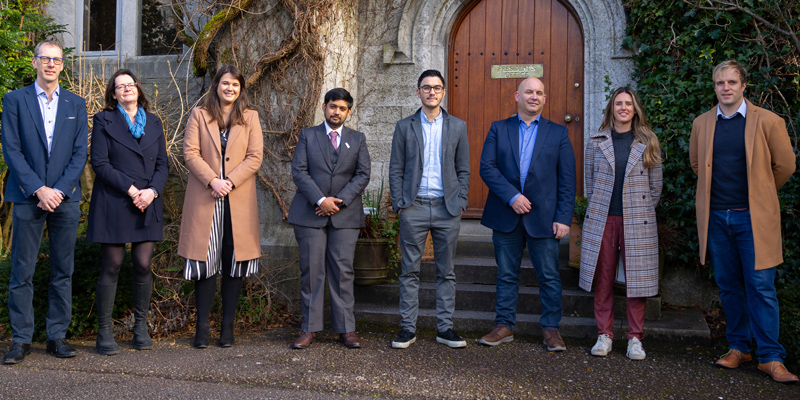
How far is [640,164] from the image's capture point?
3994 mm

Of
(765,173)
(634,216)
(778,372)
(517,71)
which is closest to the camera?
(778,372)

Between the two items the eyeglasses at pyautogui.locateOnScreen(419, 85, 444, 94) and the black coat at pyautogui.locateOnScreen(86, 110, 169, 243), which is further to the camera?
the eyeglasses at pyautogui.locateOnScreen(419, 85, 444, 94)

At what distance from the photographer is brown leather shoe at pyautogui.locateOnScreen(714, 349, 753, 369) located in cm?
374

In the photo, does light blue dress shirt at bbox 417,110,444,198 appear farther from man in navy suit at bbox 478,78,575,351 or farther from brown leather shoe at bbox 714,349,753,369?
brown leather shoe at bbox 714,349,753,369

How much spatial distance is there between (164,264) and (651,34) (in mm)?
4747

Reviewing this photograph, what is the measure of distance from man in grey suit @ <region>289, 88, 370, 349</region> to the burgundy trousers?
167 cm

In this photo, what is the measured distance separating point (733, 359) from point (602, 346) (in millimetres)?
770

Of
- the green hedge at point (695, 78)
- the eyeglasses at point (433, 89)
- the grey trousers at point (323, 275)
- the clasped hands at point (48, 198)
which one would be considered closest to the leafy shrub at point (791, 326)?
the green hedge at point (695, 78)

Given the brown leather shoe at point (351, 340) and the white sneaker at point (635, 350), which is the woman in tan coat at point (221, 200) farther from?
the white sneaker at point (635, 350)

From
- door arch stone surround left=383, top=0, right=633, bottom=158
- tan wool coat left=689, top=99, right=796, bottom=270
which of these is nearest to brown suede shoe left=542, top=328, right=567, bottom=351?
tan wool coat left=689, top=99, right=796, bottom=270

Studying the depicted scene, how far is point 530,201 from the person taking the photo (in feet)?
13.7

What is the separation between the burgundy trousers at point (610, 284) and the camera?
4027mm

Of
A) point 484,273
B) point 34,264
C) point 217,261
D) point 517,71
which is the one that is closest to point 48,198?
point 34,264

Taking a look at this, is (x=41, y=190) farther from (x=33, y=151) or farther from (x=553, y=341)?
(x=553, y=341)
